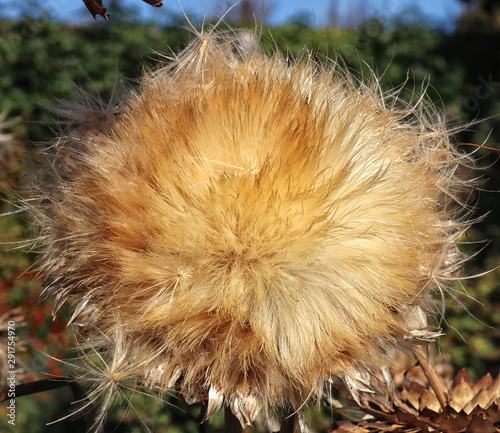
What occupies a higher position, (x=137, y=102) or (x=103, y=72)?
(x=137, y=102)

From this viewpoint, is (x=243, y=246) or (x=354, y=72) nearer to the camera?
(x=243, y=246)

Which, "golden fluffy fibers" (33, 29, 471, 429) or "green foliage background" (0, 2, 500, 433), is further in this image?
"green foliage background" (0, 2, 500, 433)

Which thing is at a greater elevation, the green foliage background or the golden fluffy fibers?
the golden fluffy fibers

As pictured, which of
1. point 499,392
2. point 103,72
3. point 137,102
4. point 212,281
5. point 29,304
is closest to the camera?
point 212,281

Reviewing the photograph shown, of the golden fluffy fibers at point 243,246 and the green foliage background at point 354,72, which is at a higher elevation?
the golden fluffy fibers at point 243,246

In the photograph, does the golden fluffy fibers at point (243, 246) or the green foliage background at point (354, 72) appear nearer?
the golden fluffy fibers at point (243, 246)

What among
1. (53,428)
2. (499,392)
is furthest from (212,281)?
(53,428)

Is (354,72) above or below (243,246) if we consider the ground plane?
below

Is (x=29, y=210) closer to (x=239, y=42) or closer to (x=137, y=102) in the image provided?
(x=137, y=102)
